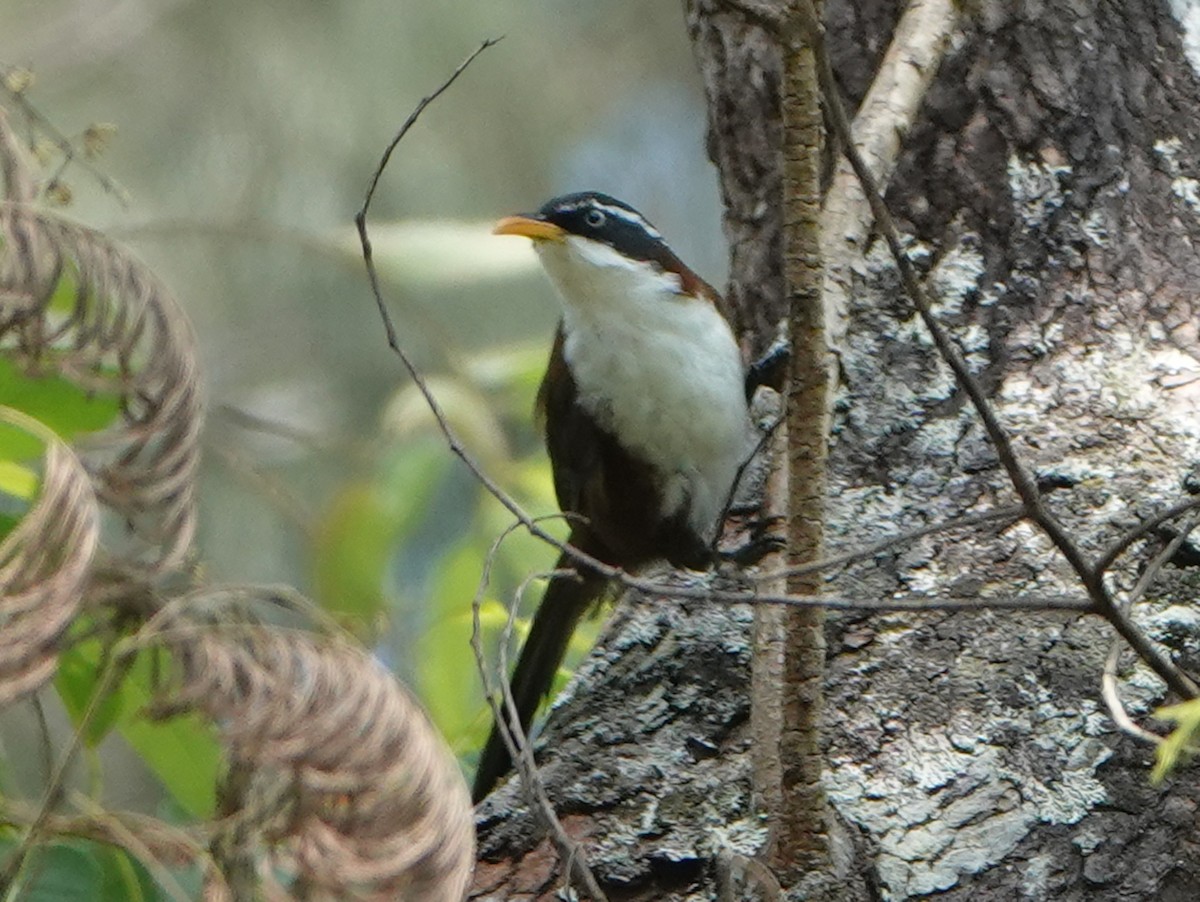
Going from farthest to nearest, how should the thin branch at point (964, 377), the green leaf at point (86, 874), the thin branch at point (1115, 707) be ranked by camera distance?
the green leaf at point (86, 874)
the thin branch at point (964, 377)
the thin branch at point (1115, 707)

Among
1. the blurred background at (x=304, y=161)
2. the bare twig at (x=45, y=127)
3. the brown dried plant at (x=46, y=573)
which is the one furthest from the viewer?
the blurred background at (x=304, y=161)

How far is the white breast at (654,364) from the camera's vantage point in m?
3.67

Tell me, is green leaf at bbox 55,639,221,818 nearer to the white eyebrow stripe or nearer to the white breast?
the white breast

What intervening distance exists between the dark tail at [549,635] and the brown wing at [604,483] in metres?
0.16

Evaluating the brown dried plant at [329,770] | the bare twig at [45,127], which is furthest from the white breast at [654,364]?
the brown dried plant at [329,770]

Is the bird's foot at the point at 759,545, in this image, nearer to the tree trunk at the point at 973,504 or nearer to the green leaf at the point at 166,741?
the tree trunk at the point at 973,504

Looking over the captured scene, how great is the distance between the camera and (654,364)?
370cm

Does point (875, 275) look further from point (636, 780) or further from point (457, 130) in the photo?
point (457, 130)

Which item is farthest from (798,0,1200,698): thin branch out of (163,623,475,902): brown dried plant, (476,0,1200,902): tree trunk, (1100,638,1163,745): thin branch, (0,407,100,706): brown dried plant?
(0,407,100,706): brown dried plant

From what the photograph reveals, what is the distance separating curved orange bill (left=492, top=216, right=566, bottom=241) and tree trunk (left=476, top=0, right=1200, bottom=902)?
1.46ft

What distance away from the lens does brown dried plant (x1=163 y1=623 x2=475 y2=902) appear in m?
1.72

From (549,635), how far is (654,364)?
69 cm

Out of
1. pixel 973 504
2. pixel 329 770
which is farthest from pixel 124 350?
pixel 973 504

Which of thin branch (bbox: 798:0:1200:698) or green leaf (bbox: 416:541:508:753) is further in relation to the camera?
green leaf (bbox: 416:541:508:753)
